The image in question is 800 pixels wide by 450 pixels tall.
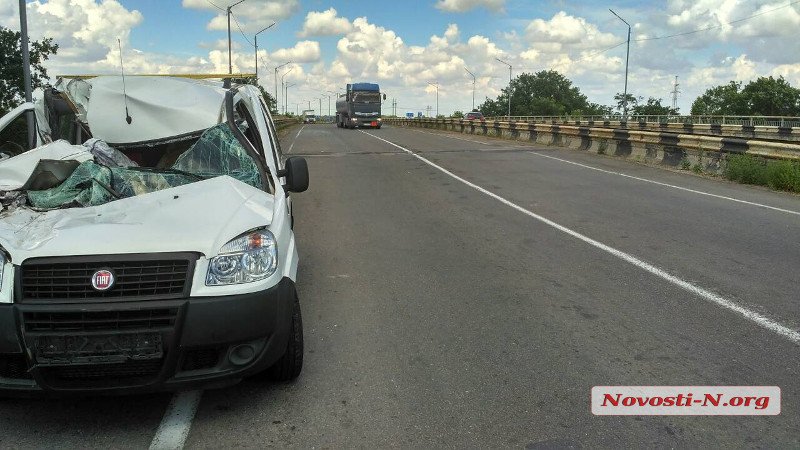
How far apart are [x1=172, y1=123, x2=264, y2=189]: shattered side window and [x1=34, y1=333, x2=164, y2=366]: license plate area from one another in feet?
5.01

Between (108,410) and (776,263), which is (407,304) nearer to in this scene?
(108,410)

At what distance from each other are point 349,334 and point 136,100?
2.43m

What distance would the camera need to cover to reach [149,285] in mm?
3246

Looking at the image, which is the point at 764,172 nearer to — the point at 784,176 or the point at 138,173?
the point at 784,176

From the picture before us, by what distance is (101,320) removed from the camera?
320cm

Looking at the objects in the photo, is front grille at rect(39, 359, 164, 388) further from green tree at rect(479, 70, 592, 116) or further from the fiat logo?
green tree at rect(479, 70, 592, 116)

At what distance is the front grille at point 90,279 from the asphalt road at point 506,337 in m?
0.75

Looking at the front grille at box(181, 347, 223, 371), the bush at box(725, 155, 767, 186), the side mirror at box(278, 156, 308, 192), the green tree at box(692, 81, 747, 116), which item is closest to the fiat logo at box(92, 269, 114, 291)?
the front grille at box(181, 347, 223, 371)

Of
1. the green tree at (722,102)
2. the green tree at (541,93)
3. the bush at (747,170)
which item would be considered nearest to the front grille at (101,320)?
the bush at (747,170)

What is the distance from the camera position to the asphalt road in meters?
3.44

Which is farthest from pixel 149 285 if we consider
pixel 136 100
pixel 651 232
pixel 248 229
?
pixel 651 232

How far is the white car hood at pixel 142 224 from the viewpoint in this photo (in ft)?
10.7

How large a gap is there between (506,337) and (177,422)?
228 cm

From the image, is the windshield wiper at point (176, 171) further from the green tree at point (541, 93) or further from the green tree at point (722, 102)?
the green tree at point (541, 93)
